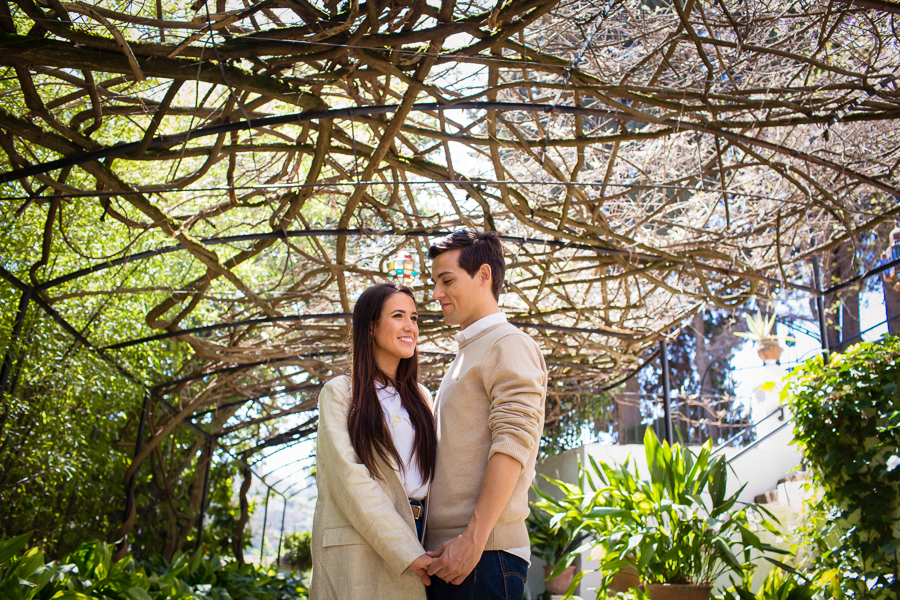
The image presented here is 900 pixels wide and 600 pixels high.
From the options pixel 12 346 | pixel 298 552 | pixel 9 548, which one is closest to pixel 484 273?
pixel 9 548

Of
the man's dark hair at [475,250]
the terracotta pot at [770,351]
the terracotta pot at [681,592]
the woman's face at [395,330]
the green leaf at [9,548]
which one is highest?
the terracotta pot at [770,351]

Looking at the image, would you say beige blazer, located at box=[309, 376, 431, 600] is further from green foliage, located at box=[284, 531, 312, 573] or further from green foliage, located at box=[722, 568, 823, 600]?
green foliage, located at box=[284, 531, 312, 573]

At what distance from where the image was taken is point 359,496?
1575mm

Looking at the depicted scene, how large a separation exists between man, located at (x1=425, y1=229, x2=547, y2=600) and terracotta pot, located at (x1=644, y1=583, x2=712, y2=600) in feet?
6.63

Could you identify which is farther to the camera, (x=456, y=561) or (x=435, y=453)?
(x=435, y=453)

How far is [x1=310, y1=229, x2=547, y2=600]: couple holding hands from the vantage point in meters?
1.54

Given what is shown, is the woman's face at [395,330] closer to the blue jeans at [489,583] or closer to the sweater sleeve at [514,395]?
the sweater sleeve at [514,395]

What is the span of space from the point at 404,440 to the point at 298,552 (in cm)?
1227

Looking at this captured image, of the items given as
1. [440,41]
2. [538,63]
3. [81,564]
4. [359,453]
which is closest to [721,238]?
[538,63]

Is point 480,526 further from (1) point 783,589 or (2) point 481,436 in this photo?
(1) point 783,589

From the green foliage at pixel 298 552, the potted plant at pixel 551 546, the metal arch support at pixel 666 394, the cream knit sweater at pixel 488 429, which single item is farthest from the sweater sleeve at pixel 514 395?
the green foliage at pixel 298 552

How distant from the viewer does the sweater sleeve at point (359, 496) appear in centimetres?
153

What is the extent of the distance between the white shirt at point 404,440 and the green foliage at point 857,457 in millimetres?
2711

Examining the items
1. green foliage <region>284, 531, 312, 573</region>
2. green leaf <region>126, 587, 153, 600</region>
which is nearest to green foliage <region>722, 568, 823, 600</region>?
green leaf <region>126, 587, 153, 600</region>
